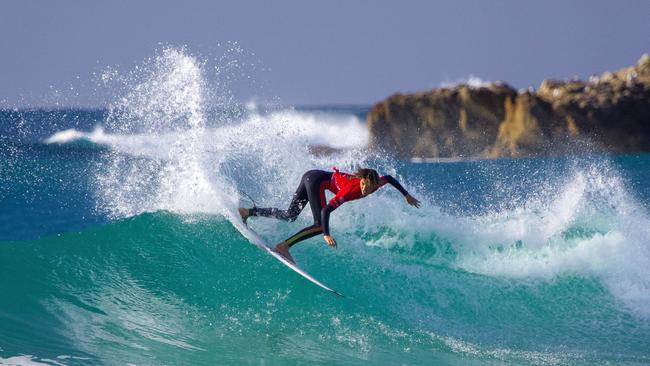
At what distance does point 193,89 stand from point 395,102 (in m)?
25.3

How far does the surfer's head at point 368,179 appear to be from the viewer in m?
6.62

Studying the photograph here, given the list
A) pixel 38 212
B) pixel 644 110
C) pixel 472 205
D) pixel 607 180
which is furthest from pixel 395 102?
pixel 607 180

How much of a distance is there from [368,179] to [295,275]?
132 centimetres

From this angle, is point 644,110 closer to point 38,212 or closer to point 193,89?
point 38,212

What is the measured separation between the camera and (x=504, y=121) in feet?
108

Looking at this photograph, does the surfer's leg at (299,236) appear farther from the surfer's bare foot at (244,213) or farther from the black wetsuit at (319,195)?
the surfer's bare foot at (244,213)

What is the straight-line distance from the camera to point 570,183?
1001 centimetres

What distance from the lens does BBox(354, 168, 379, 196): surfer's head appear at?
21.7 ft

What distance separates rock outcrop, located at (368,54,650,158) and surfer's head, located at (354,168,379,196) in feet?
87.4

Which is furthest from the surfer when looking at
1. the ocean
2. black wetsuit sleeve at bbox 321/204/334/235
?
the ocean

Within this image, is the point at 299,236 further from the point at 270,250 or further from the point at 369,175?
the point at 369,175

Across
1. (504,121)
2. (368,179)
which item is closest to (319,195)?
(368,179)

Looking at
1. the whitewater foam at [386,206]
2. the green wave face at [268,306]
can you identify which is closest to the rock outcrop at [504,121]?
the whitewater foam at [386,206]

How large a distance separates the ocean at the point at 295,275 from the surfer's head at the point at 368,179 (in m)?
1.14
